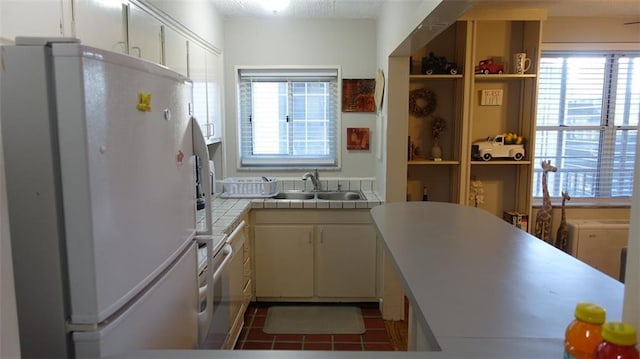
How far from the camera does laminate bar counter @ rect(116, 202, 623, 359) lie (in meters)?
0.92

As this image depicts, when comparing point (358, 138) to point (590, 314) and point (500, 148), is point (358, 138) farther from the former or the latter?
point (590, 314)

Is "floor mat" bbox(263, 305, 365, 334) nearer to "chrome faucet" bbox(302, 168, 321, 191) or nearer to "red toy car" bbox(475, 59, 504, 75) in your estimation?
"chrome faucet" bbox(302, 168, 321, 191)

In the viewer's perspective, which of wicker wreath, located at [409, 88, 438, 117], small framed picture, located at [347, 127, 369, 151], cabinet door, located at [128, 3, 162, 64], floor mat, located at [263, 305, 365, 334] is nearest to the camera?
cabinet door, located at [128, 3, 162, 64]

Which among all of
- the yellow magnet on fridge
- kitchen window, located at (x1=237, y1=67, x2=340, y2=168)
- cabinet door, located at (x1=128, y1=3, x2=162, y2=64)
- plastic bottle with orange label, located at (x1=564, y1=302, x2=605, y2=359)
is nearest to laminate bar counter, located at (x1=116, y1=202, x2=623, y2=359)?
plastic bottle with orange label, located at (x1=564, y1=302, x2=605, y2=359)

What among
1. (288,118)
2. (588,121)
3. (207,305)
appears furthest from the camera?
(288,118)

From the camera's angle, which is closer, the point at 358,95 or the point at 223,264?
the point at 223,264

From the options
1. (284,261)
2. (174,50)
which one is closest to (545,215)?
(284,261)

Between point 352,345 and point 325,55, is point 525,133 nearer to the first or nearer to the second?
point 325,55

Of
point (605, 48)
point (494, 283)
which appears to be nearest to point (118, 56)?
point (494, 283)

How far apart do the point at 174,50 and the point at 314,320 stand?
84.6 inches

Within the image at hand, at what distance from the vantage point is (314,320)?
3.33 m

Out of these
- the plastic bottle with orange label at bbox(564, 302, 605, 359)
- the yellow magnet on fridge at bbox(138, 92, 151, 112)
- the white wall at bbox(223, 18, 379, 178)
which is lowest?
the plastic bottle with orange label at bbox(564, 302, 605, 359)

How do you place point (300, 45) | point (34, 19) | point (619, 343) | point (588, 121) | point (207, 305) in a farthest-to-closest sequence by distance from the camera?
point (300, 45)
point (588, 121)
point (207, 305)
point (34, 19)
point (619, 343)

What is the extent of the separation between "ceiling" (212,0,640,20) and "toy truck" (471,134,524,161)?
100 centimetres
